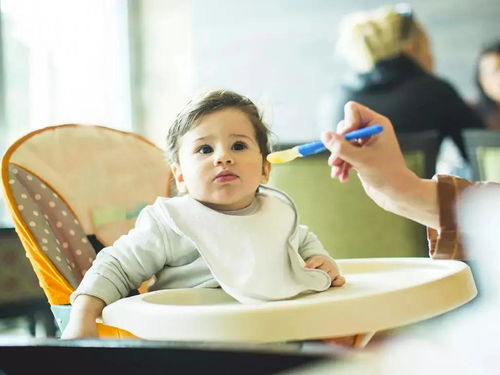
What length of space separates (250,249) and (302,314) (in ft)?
0.80

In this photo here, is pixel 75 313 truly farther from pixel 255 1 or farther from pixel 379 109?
pixel 255 1

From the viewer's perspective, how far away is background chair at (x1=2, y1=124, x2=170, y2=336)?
1.27m

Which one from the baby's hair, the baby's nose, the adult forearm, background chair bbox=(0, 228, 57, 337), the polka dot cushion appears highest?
the baby's hair

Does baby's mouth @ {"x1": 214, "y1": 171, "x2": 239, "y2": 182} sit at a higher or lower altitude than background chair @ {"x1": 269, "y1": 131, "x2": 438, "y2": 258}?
higher

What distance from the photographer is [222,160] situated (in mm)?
1136

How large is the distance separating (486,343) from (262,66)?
4.07 metres

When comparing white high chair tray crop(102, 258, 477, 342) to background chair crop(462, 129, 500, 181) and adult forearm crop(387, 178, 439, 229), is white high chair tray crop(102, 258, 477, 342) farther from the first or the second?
background chair crop(462, 129, 500, 181)

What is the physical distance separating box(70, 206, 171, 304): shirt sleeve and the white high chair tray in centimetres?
9

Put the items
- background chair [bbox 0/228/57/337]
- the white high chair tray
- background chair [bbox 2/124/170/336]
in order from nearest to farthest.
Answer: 1. the white high chair tray
2. background chair [bbox 2/124/170/336]
3. background chair [bbox 0/228/57/337]

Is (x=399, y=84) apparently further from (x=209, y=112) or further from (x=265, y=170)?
(x=209, y=112)

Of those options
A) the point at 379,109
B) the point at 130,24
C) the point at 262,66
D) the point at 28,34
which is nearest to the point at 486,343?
the point at 379,109

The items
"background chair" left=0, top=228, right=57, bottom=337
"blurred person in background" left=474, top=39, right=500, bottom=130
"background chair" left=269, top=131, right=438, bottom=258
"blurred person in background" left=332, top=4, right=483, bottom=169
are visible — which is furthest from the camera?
"blurred person in background" left=474, top=39, right=500, bottom=130

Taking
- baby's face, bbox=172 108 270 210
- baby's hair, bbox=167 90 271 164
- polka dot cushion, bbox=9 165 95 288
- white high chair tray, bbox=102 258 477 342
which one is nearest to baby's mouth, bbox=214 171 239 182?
baby's face, bbox=172 108 270 210

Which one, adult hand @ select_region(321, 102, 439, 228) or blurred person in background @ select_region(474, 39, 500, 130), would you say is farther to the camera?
blurred person in background @ select_region(474, 39, 500, 130)
